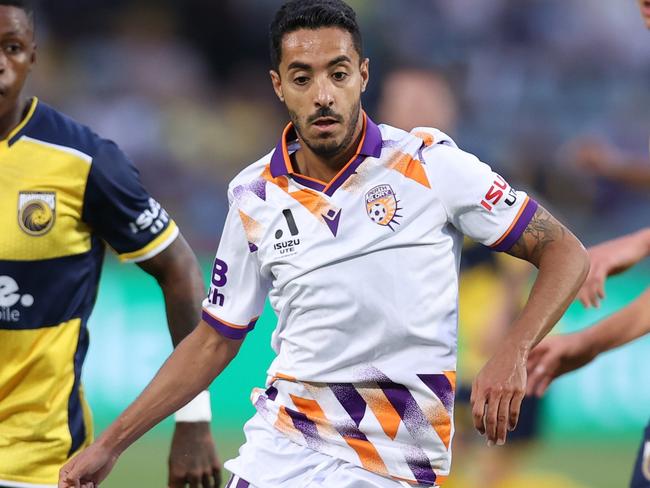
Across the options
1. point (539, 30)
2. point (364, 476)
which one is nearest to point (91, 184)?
point (364, 476)

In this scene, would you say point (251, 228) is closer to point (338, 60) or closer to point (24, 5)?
point (338, 60)

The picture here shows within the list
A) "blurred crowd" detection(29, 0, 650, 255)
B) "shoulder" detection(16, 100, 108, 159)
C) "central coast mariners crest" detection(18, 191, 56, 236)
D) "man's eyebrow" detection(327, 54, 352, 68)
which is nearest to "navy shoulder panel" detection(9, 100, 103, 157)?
"shoulder" detection(16, 100, 108, 159)

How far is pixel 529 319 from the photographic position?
11.9ft

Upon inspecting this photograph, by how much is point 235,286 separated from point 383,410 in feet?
2.04

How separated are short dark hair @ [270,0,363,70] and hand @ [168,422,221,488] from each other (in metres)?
1.28

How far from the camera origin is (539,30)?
13.5 meters

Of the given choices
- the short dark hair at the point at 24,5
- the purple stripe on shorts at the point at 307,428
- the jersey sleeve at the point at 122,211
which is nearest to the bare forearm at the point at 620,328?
the purple stripe on shorts at the point at 307,428

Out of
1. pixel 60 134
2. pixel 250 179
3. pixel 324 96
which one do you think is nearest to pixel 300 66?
pixel 324 96

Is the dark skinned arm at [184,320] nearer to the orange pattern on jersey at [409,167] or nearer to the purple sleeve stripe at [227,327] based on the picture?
the purple sleeve stripe at [227,327]

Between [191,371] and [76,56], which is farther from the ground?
[76,56]

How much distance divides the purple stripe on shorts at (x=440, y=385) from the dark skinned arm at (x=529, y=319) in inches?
12.0

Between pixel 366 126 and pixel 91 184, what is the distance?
95 centimetres

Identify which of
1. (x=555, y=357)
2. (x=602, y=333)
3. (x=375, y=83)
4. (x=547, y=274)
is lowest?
(x=555, y=357)

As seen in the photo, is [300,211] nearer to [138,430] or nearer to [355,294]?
[355,294]
